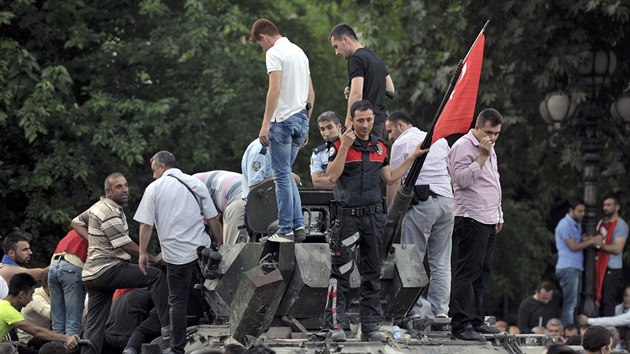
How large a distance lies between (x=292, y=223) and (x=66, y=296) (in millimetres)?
3883

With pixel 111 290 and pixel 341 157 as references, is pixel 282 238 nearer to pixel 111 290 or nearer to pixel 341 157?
pixel 341 157

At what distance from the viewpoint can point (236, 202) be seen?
17344 mm

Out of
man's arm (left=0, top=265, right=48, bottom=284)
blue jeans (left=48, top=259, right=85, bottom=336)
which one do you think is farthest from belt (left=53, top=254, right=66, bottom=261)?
man's arm (left=0, top=265, right=48, bottom=284)

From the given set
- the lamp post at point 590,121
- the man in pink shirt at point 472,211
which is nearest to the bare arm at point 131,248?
the man in pink shirt at point 472,211

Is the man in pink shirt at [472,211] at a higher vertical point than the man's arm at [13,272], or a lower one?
higher

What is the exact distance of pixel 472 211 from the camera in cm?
1548

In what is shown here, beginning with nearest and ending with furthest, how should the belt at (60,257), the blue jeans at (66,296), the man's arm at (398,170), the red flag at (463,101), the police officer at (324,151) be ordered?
the man's arm at (398,170) < the red flag at (463,101) < the police officer at (324,151) < the blue jeans at (66,296) < the belt at (60,257)

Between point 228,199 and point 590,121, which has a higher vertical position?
point 590,121

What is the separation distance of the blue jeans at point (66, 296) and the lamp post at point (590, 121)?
8.41 meters

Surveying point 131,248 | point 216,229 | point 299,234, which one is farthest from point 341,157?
point 131,248

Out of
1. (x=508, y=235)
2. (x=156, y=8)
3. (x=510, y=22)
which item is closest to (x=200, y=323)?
(x=156, y=8)

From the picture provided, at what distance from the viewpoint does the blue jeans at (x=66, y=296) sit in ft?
59.2

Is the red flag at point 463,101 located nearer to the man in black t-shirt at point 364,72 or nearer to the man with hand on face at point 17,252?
the man in black t-shirt at point 364,72

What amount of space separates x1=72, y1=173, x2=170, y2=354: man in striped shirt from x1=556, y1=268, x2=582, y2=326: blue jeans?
8.79 meters
